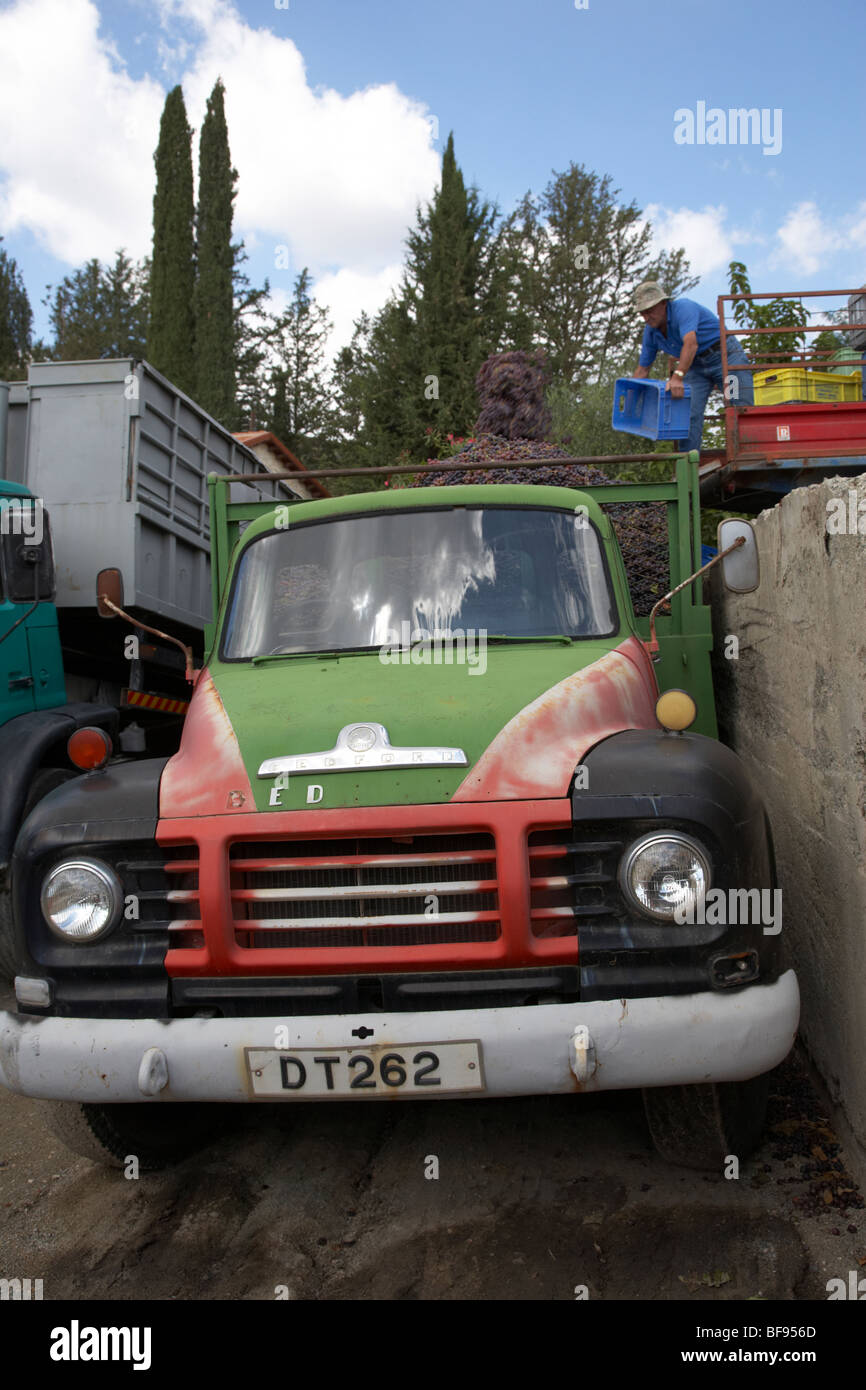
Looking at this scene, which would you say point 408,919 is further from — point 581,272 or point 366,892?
point 581,272

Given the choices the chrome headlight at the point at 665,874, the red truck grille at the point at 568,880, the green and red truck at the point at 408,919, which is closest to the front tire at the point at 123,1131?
the green and red truck at the point at 408,919

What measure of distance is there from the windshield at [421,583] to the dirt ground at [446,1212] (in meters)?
1.69

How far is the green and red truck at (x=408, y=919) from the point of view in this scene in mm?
2506

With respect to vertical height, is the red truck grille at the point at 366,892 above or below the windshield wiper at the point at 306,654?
below

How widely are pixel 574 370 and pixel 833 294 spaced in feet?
75.7

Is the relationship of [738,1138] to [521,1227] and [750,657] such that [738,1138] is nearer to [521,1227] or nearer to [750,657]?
[521,1227]

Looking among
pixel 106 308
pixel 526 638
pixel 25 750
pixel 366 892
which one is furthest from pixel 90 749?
pixel 106 308

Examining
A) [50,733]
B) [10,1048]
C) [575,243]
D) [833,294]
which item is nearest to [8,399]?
[50,733]

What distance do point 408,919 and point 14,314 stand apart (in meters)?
57.6

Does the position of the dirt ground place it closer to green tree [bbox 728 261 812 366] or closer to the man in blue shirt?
the man in blue shirt

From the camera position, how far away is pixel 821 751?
3.39m

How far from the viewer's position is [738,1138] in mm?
2953

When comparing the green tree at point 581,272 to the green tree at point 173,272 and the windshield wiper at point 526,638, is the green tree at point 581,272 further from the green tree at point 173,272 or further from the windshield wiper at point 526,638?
the windshield wiper at point 526,638

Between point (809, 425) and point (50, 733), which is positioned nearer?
point (50, 733)
